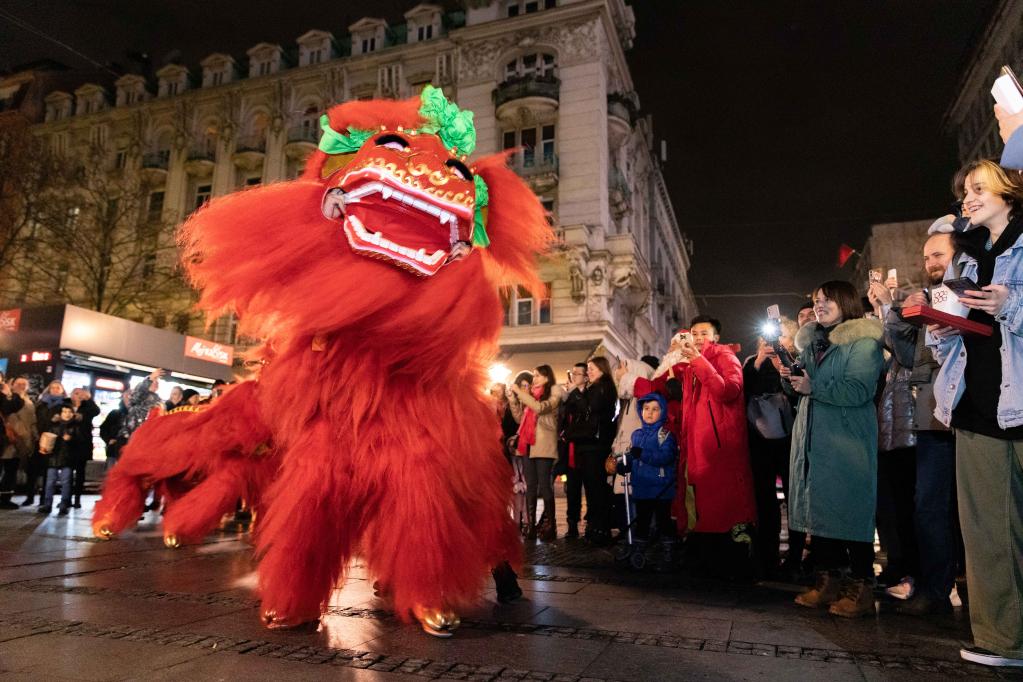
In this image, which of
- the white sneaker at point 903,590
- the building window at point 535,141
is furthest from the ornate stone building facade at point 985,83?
the white sneaker at point 903,590

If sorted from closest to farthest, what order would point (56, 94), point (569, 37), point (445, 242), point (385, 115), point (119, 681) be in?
point (119, 681), point (445, 242), point (385, 115), point (569, 37), point (56, 94)

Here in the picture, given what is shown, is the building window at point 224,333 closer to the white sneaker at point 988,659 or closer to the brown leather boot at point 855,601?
the brown leather boot at point 855,601

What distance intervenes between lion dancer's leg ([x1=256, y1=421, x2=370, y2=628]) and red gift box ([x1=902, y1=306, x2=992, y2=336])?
7.41 ft

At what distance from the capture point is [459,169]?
3162mm

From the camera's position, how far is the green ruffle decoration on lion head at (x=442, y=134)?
10.5 ft

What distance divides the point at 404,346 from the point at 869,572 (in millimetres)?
2611

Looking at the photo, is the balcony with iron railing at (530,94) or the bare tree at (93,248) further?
the balcony with iron railing at (530,94)

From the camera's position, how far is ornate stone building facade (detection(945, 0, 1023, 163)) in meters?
23.2

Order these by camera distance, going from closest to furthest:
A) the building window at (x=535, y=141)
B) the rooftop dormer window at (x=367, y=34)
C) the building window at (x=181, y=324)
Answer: the building window at (x=535, y=141), the building window at (x=181, y=324), the rooftop dormer window at (x=367, y=34)

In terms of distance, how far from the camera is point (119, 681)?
2.05 metres

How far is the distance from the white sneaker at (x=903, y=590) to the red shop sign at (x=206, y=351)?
1767 cm

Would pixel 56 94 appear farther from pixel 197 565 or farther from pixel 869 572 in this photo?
pixel 869 572

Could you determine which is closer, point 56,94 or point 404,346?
point 404,346

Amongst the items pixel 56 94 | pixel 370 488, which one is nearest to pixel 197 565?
pixel 370 488
